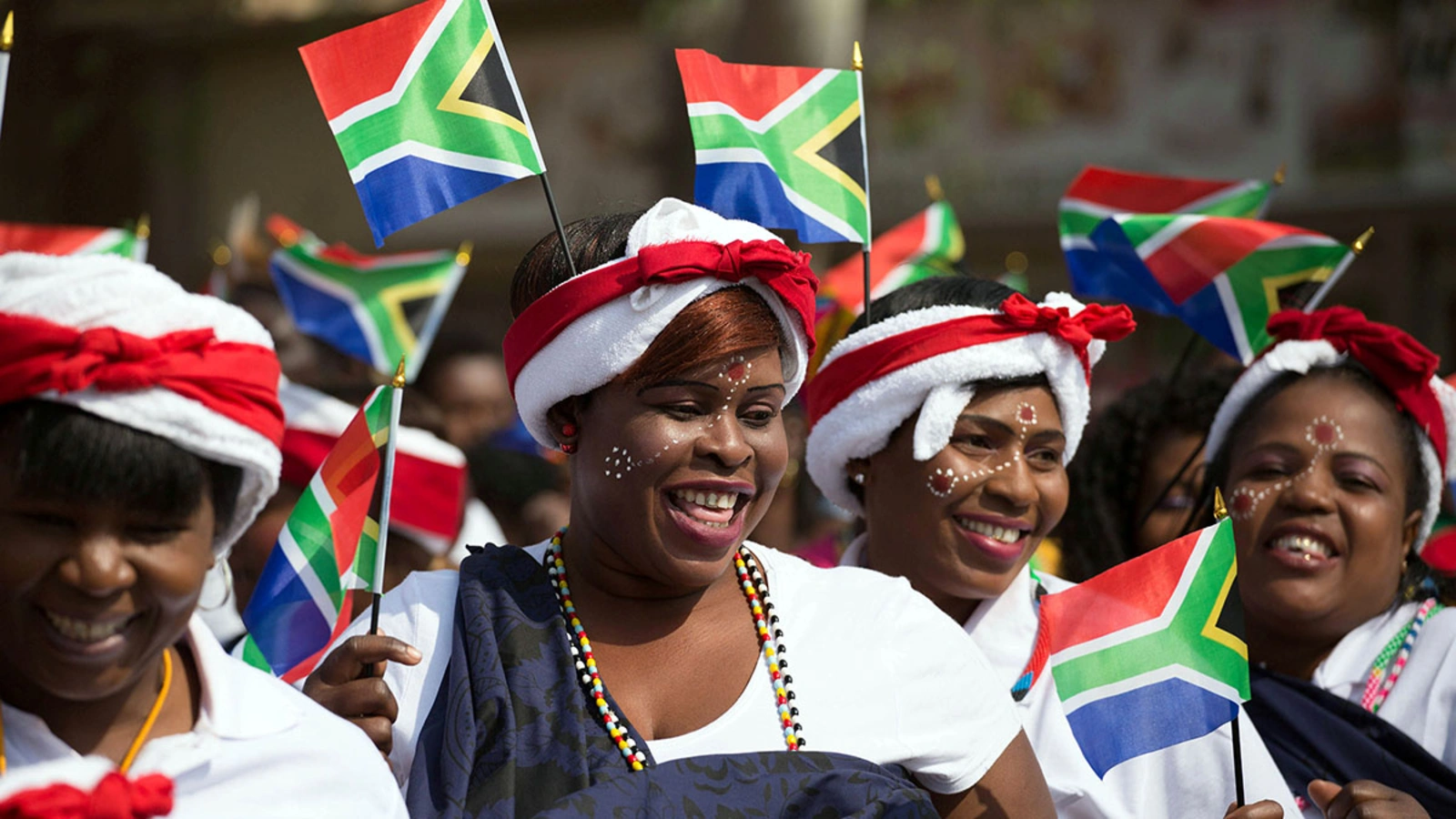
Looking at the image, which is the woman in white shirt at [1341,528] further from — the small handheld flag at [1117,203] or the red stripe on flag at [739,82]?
the red stripe on flag at [739,82]

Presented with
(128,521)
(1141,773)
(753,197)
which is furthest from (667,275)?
(1141,773)

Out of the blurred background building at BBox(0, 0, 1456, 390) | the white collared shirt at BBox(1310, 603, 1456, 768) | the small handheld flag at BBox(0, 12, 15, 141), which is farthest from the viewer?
the blurred background building at BBox(0, 0, 1456, 390)

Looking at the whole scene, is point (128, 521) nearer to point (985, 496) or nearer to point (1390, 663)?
point (985, 496)

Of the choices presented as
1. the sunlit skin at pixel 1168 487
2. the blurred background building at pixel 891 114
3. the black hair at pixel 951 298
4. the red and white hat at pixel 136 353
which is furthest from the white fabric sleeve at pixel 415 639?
the blurred background building at pixel 891 114

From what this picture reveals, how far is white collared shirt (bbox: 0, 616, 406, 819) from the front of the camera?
225 centimetres

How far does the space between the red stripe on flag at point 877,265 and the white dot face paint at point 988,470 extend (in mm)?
2197

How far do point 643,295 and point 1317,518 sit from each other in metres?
1.91

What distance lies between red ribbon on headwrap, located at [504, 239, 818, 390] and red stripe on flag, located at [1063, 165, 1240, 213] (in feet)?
8.51

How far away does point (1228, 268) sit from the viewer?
4.74 meters

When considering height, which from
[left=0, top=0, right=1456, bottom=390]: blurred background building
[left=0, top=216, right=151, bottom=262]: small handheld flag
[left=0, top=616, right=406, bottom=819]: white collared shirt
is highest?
[left=0, top=0, right=1456, bottom=390]: blurred background building

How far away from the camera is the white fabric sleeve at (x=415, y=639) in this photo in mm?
2756

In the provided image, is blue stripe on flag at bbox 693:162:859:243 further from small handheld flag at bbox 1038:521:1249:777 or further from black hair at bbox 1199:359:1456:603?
black hair at bbox 1199:359:1456:603

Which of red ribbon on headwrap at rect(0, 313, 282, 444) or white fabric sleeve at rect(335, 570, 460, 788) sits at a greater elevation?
red ribbon on headwrap at rect(0, 313, 282, 444)

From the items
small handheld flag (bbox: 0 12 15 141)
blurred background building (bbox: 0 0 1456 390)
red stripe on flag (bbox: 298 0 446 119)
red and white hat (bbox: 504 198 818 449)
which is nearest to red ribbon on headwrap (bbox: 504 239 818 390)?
red and white hat (bbox: 504 198 818 449)
